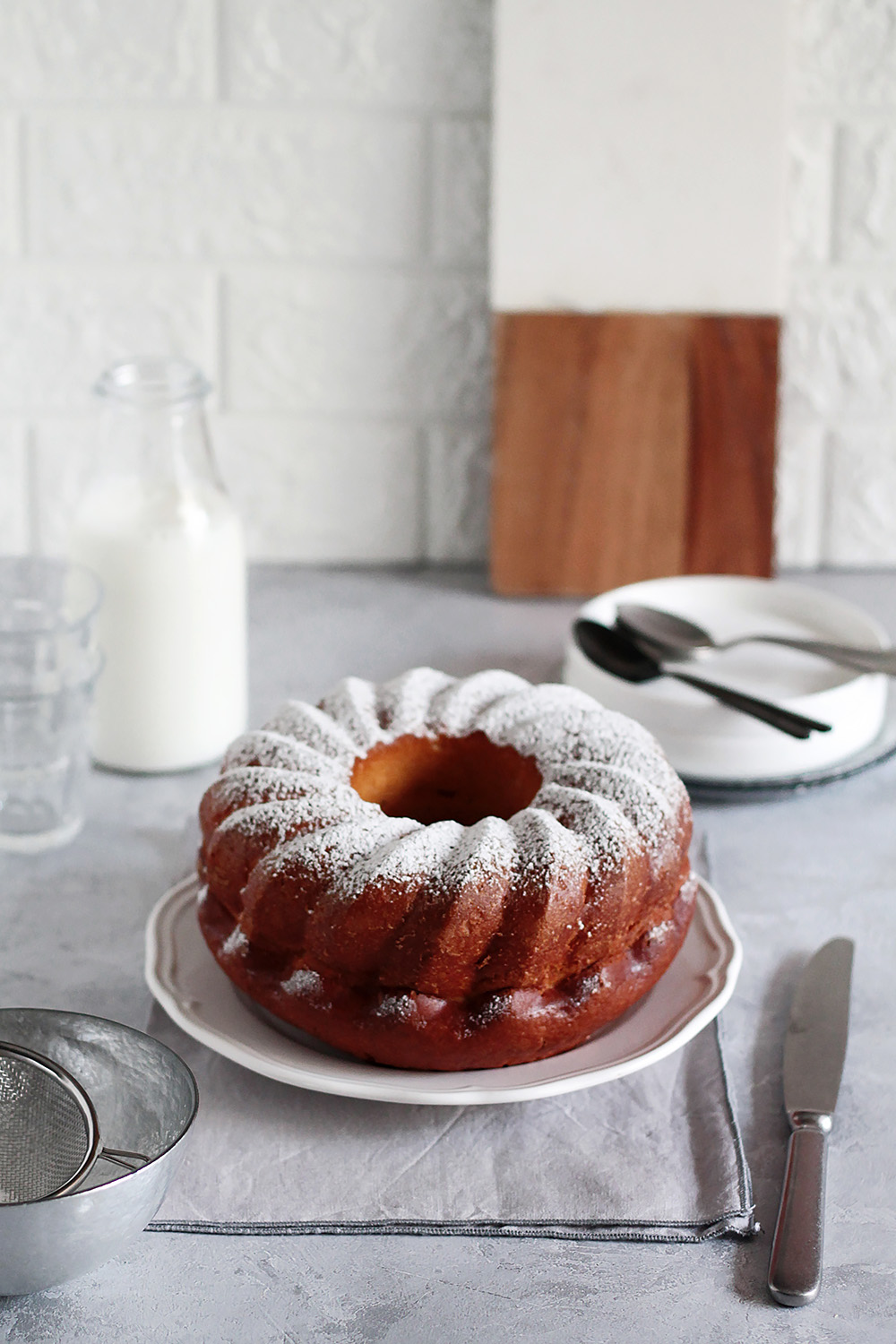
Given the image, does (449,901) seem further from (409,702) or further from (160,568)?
(160,568)

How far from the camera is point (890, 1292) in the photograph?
1.77 feet

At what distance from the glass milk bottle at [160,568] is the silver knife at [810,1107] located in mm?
475

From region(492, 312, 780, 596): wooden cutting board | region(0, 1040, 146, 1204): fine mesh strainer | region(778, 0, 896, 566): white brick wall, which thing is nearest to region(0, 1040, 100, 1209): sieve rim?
region(0, 1040, 146, 1204): fine mesh strainer

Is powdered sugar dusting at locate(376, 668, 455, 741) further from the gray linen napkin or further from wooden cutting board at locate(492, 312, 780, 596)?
wooden cutting board at locate(492, 312, 780, 596)

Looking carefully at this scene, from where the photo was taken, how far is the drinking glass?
908 millimetres

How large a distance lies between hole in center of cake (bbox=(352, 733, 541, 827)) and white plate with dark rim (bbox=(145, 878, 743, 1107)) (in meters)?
0.12

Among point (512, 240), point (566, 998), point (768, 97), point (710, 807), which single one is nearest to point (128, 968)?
point (566, 998)

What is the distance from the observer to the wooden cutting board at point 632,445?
1.32 metres

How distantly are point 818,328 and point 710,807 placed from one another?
0.66 metres

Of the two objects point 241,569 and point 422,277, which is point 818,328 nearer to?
point 422,277

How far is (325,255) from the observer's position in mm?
1387

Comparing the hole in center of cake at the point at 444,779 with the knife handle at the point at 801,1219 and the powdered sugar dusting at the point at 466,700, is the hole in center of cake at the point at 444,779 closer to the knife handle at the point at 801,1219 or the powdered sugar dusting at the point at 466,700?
the powdered sugar dusting at the point at 466,700

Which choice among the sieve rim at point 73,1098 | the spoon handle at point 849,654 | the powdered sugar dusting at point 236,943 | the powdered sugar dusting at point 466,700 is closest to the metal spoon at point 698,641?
the spoon handle at point 849,654

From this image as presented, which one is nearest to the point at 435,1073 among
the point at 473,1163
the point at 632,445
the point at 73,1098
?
the point at 473,1163
